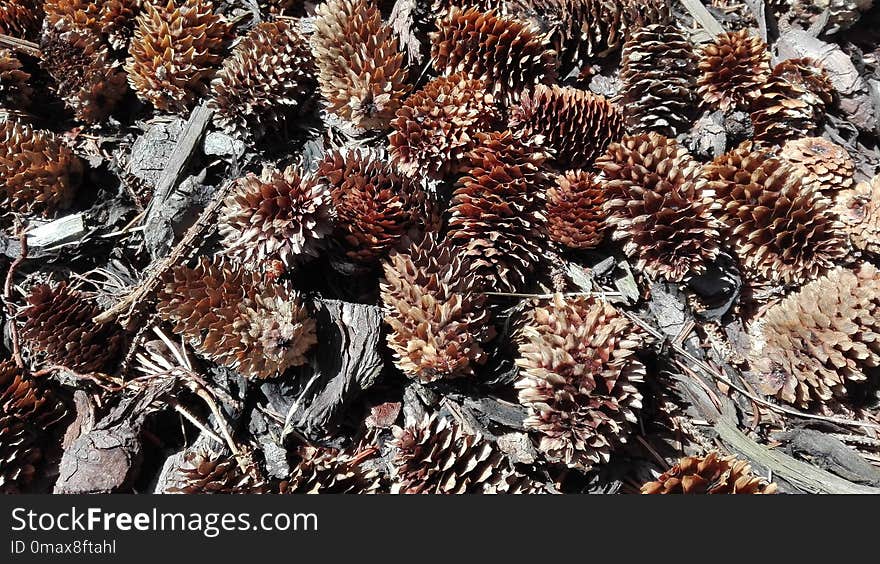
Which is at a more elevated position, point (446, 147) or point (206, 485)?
point (446, 147)

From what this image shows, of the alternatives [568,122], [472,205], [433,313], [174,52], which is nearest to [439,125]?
[472,205]

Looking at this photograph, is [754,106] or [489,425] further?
[754,106]

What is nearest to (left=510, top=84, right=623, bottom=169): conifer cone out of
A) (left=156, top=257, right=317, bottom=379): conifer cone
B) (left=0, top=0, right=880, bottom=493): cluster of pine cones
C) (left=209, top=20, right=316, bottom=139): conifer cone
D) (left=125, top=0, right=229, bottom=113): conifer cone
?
(left=0, top=0, right=880, bottom=493): cluster of pine cones

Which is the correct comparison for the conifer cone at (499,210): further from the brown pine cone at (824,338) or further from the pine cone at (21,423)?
the pine cone at (21,423)

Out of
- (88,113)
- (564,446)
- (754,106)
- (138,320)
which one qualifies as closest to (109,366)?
(138,320)

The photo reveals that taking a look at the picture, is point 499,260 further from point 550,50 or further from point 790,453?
point 790,453

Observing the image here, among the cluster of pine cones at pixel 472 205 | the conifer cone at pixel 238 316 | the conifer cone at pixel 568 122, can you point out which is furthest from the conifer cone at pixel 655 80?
the conifer cone at pixel 238 316
